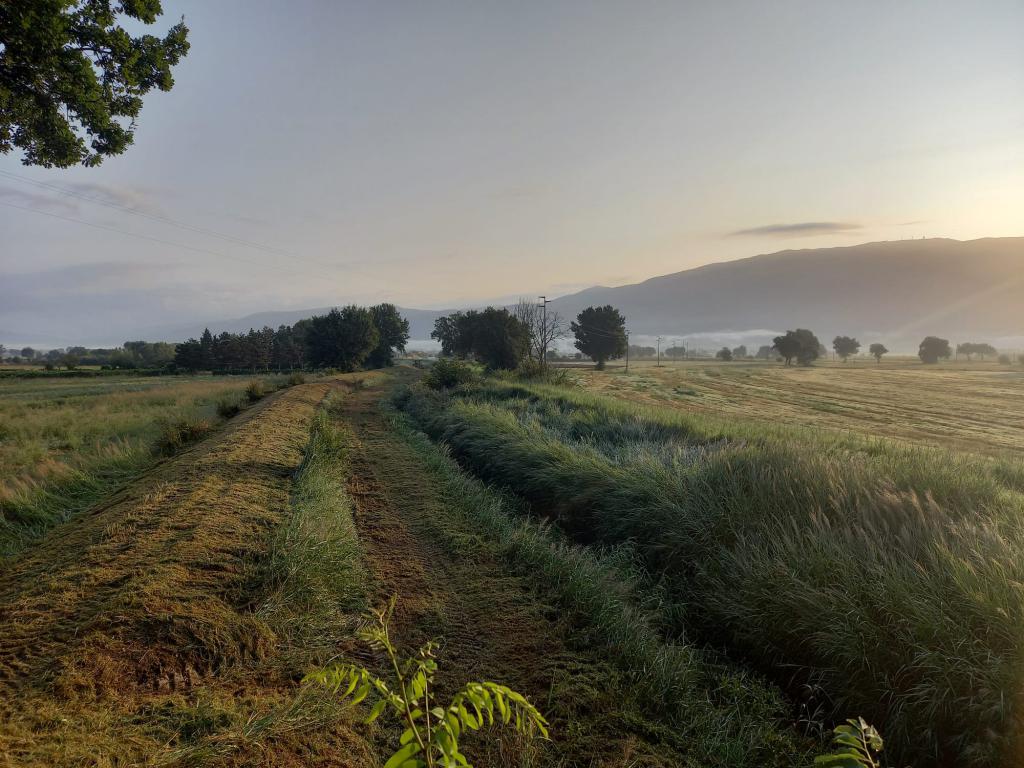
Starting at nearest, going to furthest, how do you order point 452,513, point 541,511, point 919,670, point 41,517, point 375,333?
1. point 919,670
2. point 41,517
3. point 452,513
4. point 541,511
5. point 375,333

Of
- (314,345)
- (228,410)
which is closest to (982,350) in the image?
(314,345)

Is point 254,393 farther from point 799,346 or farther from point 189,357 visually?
point 799,346

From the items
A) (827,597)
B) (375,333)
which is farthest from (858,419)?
(375,333)

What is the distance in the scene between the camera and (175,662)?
12.0ft

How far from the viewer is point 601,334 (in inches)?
3083

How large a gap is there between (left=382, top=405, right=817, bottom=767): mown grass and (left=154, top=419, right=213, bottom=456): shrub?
28.3 ft

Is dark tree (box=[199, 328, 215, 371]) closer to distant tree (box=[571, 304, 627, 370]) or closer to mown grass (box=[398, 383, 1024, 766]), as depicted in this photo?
distant tree (box=[571, 304, 627, 370])

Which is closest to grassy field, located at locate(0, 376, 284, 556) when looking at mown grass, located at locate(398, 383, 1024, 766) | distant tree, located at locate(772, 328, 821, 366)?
mown grass, located at locate(398, 383, 1024, 766)

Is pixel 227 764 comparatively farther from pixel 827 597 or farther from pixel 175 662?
pixel 827 597

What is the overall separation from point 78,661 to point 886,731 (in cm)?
583

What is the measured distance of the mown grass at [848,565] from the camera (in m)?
3.39

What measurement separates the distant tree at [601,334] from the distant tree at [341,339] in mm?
34323

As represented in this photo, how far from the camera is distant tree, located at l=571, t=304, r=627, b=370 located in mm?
77562

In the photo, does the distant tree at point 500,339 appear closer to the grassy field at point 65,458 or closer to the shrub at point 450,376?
the shrub at point 450,376
